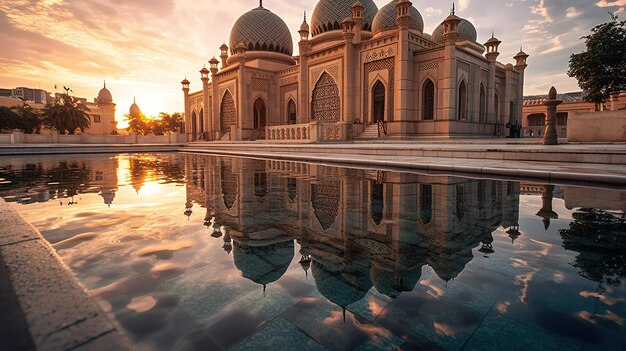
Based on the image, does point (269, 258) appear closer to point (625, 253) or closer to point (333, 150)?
point (625, 253)

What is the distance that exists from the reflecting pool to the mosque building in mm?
13010

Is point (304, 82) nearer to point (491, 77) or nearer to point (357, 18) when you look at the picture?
point (357, 18)

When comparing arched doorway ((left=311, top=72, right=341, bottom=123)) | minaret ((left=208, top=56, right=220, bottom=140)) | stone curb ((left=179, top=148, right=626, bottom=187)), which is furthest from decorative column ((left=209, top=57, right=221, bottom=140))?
stone curb ((left=179, top=148, right=626, bottom=187))

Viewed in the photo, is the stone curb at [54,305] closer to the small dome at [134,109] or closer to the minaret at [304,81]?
the minaret at [304,81]

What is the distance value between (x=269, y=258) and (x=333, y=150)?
10.7m

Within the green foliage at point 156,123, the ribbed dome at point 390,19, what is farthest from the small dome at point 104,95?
the ribbed dome at point 390,19

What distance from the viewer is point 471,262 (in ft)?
7.35

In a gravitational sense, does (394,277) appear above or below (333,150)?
below

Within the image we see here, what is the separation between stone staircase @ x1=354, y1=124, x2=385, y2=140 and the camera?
17958 millimetres

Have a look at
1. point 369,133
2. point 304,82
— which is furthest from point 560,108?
point 304,82

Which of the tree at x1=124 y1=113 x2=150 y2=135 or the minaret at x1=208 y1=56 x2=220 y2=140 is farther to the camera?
the tree at x1=124 y1=113 x2=150 y2=135

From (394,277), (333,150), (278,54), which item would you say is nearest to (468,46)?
(278,54)

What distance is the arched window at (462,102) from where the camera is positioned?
17.8 meters

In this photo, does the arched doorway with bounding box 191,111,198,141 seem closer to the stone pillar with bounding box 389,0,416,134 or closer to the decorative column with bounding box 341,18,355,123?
the decorative column with bounding box 341,18,355,123
